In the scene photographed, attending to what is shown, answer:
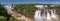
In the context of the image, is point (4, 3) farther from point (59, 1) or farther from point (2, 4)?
point (59, 1)

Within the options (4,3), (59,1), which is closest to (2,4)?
(4,3)

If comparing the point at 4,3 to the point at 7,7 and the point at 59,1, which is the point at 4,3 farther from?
the point at 59,1

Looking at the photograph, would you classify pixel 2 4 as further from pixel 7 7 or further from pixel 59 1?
pixel 59 1
